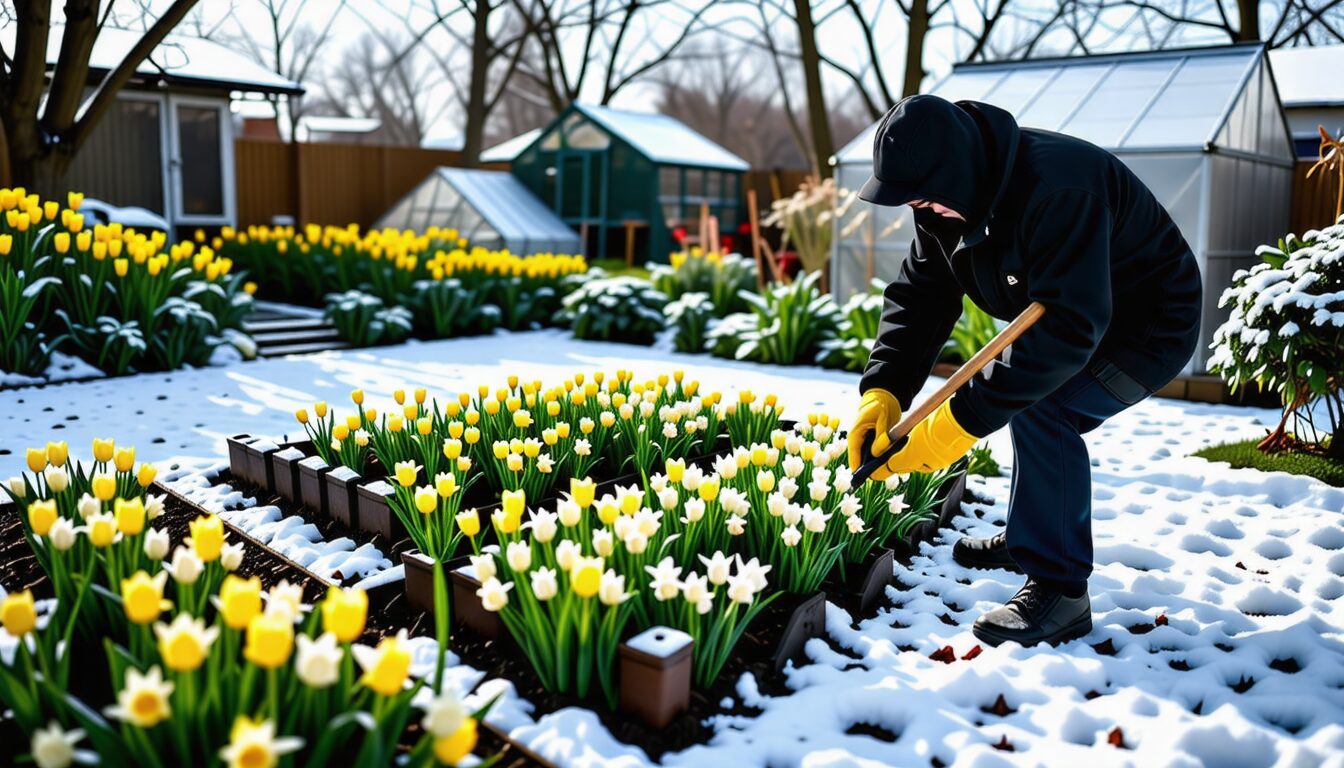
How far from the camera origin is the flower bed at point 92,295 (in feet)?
18.5

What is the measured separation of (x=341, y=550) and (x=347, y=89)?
38.6m

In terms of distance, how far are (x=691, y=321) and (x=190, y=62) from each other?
282 inches

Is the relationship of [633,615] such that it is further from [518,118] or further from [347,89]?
[518,118]

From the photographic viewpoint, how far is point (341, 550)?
9.82 ft

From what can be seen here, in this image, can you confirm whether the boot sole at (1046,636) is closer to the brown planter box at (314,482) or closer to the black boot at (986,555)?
the black boot at (986,555)

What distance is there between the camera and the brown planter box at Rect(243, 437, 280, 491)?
3.54m

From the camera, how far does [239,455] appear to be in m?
3.74

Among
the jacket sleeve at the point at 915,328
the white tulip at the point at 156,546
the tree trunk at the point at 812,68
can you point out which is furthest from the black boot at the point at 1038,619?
the tree trunk at the point at 812,68

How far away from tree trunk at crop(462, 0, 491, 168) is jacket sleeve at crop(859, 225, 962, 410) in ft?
55.3

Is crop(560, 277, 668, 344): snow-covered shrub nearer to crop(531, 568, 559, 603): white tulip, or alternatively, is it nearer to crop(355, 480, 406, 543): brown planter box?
crop(355, 480, 406, 543): brown planter box

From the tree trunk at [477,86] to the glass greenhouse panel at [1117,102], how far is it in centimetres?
1329

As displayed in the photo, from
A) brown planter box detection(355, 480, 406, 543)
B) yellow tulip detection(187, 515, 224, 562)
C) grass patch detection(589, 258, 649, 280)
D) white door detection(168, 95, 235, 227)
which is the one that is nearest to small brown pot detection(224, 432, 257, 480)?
brown planter box detection(355, 480, 406, 543)

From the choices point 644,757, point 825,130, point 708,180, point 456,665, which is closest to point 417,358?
point 456,665

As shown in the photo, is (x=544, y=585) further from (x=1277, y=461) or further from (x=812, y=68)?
(x=812, y=68)
